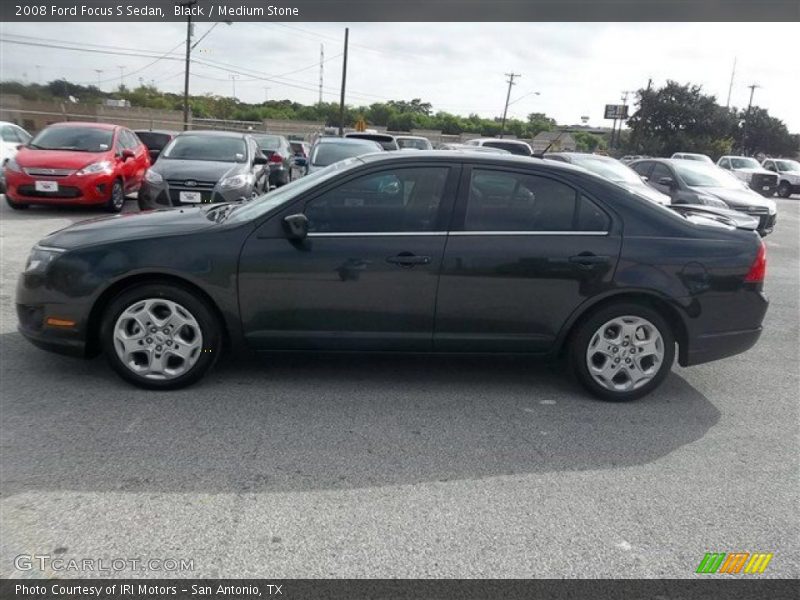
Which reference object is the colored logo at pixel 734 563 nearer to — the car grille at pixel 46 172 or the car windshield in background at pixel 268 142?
the car grille at pixel 46 172

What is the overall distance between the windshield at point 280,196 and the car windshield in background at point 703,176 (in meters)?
10.2

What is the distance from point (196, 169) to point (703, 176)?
9.70 m

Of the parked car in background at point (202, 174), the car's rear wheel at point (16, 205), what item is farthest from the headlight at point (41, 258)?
the car's rear wheel at point (16, 205)

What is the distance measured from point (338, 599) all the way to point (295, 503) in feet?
2.18

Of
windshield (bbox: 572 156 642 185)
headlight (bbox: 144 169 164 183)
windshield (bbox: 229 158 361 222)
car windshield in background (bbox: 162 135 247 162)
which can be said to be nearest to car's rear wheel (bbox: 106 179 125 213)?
car windshield in background (bbox: 162 135 247 162)

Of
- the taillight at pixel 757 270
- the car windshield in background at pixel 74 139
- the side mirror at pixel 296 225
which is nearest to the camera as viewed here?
the side mirror at pixel 296 225

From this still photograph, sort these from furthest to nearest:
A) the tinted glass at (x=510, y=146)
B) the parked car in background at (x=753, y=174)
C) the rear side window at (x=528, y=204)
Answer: the parked car in background at (x=753, y=174) < the tinted glass at (x=510, y=146) < the rear side window at (x=528, y=204)

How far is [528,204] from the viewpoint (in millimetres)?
4367

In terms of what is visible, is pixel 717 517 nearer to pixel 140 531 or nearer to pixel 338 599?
pixel 338 599

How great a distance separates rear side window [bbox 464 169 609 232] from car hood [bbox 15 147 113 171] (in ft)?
28.6

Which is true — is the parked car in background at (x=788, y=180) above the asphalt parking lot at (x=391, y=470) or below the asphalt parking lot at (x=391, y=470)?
above

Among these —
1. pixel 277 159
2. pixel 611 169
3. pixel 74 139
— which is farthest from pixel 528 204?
pixel 277 159

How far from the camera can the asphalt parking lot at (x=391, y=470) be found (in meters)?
2.75

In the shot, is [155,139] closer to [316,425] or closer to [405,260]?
[405,260]
